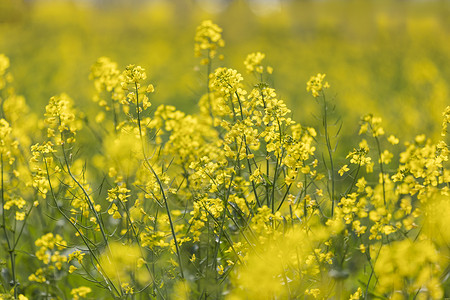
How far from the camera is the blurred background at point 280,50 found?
7605mm

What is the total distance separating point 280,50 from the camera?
731 inches

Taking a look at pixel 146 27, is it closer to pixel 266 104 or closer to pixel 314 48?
pixel 314 48

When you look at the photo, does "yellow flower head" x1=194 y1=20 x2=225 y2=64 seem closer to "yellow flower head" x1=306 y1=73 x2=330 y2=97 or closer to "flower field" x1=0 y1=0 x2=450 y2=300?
"flower field" x1=0 y1=0 x2=450 y2=300

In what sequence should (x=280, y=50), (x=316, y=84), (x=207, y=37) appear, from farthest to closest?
(x=280, y=50) < (x=207, y=37) < (x=316, y=84)

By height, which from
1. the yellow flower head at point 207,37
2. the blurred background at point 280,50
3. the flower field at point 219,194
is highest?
the blurred background at point 280,50

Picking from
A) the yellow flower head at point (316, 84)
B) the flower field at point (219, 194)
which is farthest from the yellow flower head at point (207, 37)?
the yellow flower head at point (316, 84)

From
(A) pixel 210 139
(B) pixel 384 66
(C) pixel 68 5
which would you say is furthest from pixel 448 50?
(C) pixel 68 5

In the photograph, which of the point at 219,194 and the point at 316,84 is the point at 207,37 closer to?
the point at 316,84

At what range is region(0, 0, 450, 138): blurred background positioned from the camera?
7605 mm

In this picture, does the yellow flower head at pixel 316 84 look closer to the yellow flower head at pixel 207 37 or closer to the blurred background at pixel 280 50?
the blurred background at pixel 280 50

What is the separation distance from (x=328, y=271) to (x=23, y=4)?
2803cm

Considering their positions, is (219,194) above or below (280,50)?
below

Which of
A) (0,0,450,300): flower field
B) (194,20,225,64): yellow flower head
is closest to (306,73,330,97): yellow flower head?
(0,0,450,300): flower field

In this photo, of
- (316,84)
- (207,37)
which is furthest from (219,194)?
(207,37)
